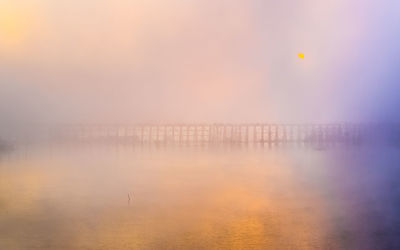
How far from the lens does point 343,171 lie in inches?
497

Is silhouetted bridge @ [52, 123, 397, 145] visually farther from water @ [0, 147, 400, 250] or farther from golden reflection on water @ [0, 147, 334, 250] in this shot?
golden reflection on water @ [0, 147, 334, 250]

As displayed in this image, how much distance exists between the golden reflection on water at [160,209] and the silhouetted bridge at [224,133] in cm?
1190

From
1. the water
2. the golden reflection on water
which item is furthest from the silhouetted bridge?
the golden reflection on water

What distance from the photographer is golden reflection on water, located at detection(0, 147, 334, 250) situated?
18.5 ft

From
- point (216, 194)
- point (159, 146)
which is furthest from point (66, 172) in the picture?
point (159, 146)

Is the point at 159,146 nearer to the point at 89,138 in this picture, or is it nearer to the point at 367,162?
the point at 89,138

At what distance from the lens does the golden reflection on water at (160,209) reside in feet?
18.5

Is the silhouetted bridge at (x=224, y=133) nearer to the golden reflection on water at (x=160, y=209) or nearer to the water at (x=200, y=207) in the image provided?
the water at (x=200, y=207)

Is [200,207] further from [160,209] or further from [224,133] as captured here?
[224,133]

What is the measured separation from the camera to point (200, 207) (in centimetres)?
765

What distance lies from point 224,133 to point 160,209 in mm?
18775

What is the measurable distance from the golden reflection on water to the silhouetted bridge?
468 inches

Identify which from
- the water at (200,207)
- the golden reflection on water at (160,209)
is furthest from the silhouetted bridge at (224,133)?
the golden reflection on water at (160,209)

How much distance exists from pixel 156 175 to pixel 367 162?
7020 mm
